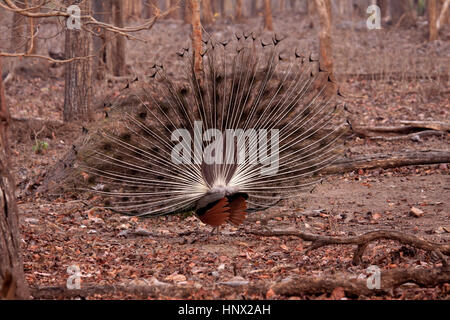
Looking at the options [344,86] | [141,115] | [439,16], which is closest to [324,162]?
[141,115]

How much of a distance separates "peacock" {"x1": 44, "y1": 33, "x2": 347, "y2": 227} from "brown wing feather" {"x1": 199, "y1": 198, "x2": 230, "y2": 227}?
2 cm

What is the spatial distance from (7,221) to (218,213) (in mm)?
2763

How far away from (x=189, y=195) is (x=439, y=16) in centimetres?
1850

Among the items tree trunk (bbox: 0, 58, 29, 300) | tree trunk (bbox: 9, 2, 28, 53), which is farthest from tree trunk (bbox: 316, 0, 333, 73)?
tree trunk (bbox: 0, 58, 29, 300)

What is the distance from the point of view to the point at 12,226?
13.3 ft

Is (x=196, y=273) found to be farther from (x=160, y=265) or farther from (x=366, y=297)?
(x=366, y=297)

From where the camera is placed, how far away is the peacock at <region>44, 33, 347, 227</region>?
266 inches

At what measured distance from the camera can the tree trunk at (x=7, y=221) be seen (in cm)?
397

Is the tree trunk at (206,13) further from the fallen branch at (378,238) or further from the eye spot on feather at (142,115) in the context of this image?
the fallen branch at (378,238)

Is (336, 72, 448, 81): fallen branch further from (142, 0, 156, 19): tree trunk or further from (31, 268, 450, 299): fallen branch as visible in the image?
(31, 268, 450, 299): fallen branch

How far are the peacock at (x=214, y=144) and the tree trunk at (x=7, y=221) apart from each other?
8.16 feet

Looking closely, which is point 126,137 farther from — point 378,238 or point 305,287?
point 305,287

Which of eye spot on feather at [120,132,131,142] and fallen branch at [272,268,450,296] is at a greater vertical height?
eye spot on feather at [120,132,131,142]

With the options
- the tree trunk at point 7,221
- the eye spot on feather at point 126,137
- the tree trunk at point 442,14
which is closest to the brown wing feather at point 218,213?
the eye spot on feather at point 126,137
